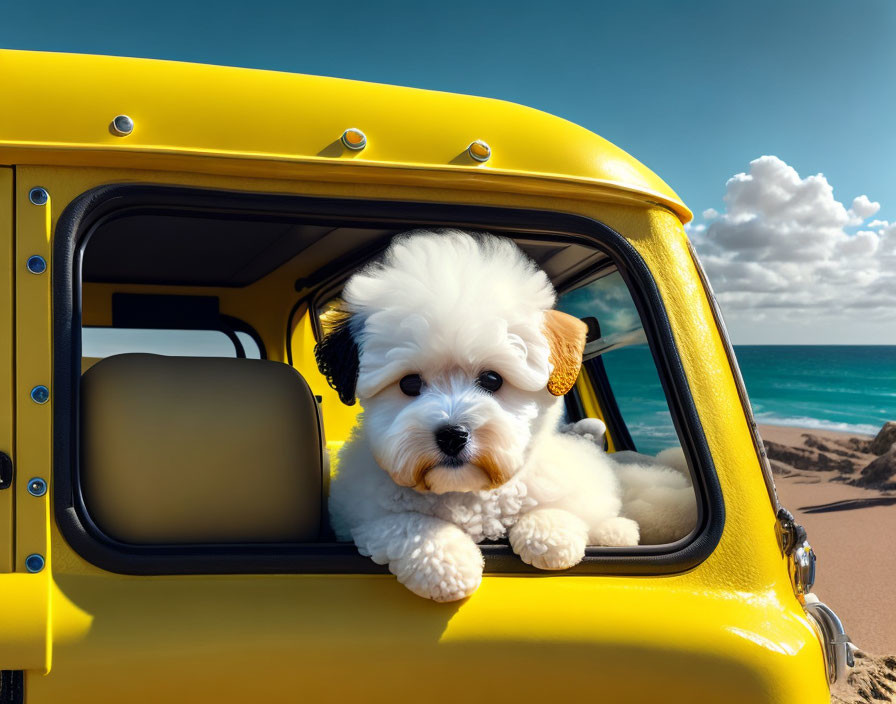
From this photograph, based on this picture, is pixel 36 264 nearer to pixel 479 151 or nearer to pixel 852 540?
pixel 479 151

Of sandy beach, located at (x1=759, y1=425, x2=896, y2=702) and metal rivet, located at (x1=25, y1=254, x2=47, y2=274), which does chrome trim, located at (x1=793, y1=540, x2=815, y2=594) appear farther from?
sandy beach, located at (x1=759, y1=425, x2=896, y2=702)

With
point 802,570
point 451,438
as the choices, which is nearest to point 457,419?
point 451,438

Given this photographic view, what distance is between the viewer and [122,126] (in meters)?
1.76

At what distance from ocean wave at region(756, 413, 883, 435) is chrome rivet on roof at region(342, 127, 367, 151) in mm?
37673

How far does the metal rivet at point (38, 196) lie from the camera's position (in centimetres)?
170

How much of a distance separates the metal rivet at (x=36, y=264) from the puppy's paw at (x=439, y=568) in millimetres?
1034

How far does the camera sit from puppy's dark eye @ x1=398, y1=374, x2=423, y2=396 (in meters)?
1.91

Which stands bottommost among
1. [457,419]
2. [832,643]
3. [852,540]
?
[852,540]

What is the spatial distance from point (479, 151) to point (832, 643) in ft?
5.11

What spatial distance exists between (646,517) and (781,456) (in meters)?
18.1

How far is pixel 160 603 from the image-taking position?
1.62m

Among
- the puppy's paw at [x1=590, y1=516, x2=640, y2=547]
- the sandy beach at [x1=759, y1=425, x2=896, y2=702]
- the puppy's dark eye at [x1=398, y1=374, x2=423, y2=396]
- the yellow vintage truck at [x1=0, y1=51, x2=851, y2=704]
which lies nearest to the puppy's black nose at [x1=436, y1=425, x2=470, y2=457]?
the puppy's dark eye at [x1=398, y1=374, x2=423, y2=396]

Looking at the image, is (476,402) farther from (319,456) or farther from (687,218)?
(687,218)

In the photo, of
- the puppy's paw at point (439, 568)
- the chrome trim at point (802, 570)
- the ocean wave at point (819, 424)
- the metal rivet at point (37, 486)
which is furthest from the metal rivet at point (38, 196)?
the ocean wave at point (819, 424)
